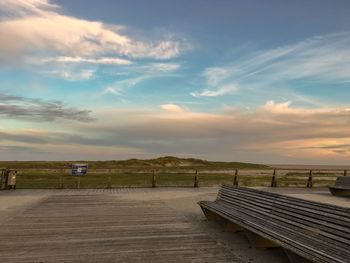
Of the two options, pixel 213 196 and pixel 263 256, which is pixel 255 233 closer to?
pixel 263 256

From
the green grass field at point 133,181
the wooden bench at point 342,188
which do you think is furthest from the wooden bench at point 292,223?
the green grass field at point 133,181

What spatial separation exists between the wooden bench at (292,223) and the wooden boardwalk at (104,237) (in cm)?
61

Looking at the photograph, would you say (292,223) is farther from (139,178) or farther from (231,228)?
(139,178)

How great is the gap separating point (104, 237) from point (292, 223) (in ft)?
11.4

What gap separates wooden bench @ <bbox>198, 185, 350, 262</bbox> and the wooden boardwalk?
612mm

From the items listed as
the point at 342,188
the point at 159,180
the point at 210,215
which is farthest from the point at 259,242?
the point at 159,180

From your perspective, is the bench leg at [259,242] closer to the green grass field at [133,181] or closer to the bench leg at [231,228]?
the bench leg at [231,228]

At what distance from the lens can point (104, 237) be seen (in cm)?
792

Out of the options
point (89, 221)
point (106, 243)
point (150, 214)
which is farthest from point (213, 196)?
point (106, 243)

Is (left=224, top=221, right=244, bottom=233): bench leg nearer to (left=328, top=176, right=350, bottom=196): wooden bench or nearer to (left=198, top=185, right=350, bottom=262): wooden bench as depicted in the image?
(left=198, top=185, right=350, bottom=262): wooden bench

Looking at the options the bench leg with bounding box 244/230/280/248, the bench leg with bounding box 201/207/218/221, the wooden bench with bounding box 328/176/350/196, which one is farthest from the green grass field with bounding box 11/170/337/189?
the bench leg with bounding box 244/230/280/248

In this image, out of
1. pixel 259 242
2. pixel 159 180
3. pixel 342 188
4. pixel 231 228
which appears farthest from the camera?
pixel 159 180

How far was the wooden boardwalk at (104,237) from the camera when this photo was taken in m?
A: 6.50

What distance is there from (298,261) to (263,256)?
3.95 ft
